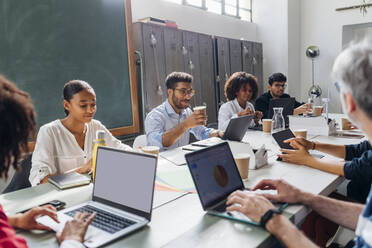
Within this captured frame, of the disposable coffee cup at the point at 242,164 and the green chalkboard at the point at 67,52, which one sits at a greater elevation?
the green chalkboard at the point at 67,52

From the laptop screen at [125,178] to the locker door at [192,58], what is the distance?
3005 mm

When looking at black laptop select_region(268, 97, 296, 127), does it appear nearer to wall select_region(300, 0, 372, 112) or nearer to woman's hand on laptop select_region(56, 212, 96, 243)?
woman's hand on laptop select_region(56, 212, 96, 243)

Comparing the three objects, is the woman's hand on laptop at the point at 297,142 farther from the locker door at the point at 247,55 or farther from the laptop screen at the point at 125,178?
the locker door at the point at 247,55

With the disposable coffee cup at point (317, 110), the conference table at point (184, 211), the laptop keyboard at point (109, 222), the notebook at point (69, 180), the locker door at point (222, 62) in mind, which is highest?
the locker door at point (222, 62)

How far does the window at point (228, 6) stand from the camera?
5099 mm

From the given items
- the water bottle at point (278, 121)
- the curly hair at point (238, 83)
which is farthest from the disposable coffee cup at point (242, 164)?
the curly hair at point (238, 83)

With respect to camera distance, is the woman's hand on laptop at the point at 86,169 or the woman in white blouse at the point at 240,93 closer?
the woman's hand on laptop at the point at 86,169

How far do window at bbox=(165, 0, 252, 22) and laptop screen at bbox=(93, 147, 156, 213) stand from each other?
3.98 m

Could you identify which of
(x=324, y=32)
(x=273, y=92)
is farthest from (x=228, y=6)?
(x=273, y=92)

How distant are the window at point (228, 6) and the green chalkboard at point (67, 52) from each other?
1.75m

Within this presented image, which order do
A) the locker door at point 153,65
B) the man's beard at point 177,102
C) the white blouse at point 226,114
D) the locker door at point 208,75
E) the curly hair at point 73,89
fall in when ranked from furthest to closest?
the locker door at point 208,75 < the locker door at point 153,65 < the white blouse at point 226,114 < the man's beard at point 177,102 < the curly hair at point 73,89

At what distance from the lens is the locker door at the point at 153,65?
356 centimetres

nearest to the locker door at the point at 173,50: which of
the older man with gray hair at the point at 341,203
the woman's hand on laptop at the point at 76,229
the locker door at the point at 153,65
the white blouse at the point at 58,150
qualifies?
the locker door at the point at 153,65

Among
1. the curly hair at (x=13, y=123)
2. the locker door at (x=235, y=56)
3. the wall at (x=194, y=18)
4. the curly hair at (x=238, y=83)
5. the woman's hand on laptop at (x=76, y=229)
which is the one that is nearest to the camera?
the curly hair at (x=13, y=123)
